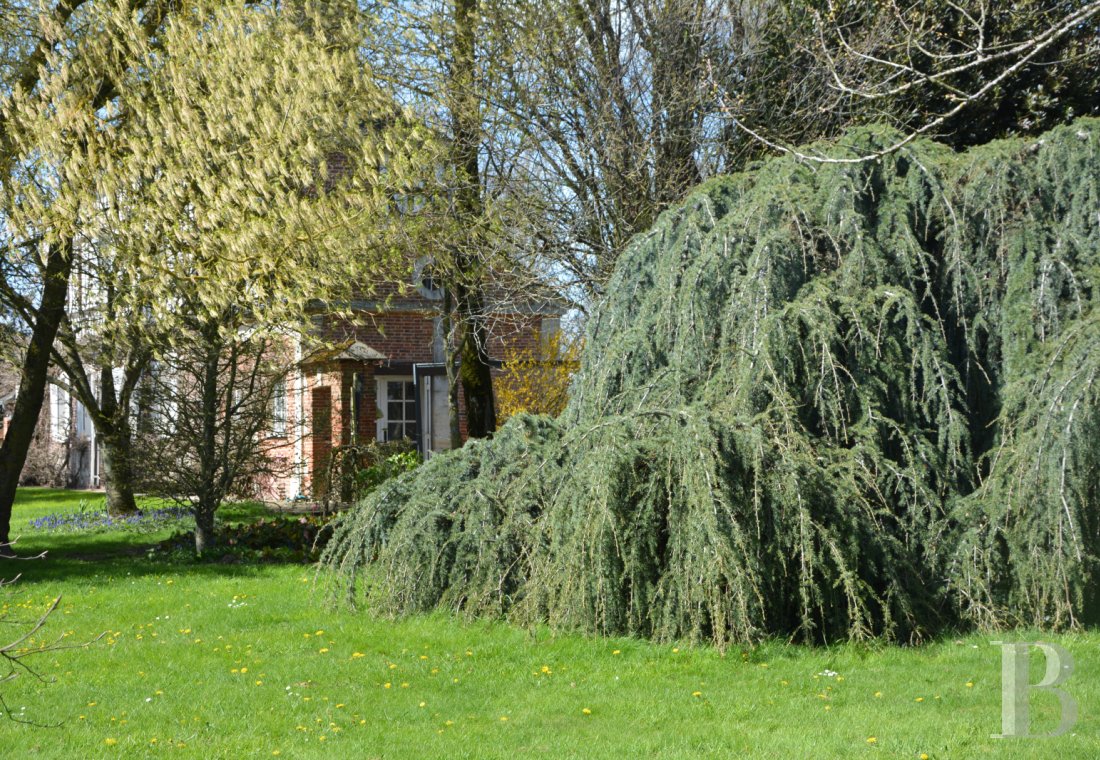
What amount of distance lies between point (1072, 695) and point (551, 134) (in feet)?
25.0

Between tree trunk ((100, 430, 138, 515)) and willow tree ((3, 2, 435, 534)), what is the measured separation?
1630 mm

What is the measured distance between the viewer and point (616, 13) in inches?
440

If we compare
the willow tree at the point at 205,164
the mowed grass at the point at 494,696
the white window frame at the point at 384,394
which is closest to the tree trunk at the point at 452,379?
the willow tree at the point at 205,164

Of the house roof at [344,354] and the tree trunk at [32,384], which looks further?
the house roof at [344,354]

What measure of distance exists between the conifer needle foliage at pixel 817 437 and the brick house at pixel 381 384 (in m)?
5.80

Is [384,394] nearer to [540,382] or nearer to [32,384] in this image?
[540,382]

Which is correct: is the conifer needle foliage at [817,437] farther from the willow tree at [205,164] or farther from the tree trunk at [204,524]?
the tree trunk at [204,524]

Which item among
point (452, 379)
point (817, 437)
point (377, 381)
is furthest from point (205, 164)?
point (377, 381)

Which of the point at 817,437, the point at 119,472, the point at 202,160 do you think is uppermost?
the point at 202,160

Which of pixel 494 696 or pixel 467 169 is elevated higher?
pixel 467 169

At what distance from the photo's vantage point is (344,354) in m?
14.4

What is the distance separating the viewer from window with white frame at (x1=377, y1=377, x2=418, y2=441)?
18.9 metres

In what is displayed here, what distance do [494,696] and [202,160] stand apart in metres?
6.25

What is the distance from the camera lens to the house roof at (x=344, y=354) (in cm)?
1222
